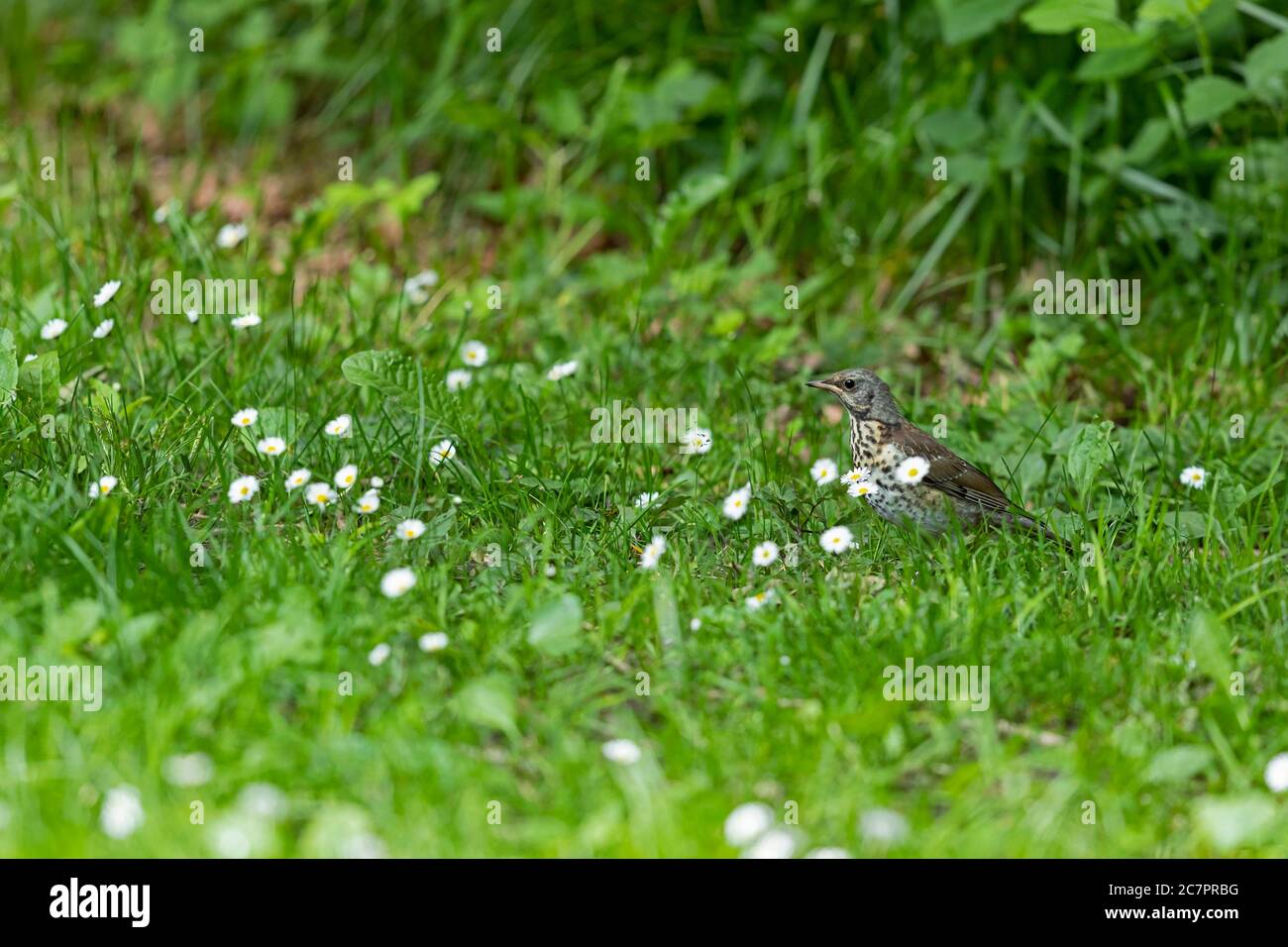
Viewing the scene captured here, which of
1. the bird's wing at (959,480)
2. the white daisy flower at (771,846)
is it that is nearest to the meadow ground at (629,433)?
the white daisy flower at (771,846)

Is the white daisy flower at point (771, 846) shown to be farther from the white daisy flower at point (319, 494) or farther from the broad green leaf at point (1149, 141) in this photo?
the broad green leaf at point (1149, 141)

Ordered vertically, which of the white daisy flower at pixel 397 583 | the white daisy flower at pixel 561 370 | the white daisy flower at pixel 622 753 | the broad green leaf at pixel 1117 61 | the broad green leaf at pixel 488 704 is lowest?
the white daisy flower at pixel 622 753

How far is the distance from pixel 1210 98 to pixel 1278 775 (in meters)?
3.44

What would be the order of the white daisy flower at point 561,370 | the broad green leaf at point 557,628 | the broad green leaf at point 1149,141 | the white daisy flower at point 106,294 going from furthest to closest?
1. the broad green leaf at point 1149,141
2. the white daisy flower at point 561,370
3. the white daisy flower at point 106,294
4. the broad green leaf at point 557,628

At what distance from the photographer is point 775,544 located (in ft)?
14.9

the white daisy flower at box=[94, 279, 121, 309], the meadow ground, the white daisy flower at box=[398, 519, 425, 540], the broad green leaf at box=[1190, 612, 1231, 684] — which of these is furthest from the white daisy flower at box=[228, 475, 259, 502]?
the broad green leaf at box=[1190, 612, 1231, 684]

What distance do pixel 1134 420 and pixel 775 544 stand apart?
1710 mm

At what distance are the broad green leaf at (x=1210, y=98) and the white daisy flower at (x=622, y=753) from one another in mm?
3818

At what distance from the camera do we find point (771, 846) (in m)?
2.99

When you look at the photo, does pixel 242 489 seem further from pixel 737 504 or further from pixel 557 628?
pixel 737 504

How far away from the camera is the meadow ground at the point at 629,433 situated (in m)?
→ 3.29

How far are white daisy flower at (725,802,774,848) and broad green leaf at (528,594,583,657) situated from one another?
31.7 inches

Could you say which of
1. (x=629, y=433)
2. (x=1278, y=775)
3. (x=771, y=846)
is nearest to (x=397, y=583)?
(x=771, y=846)
